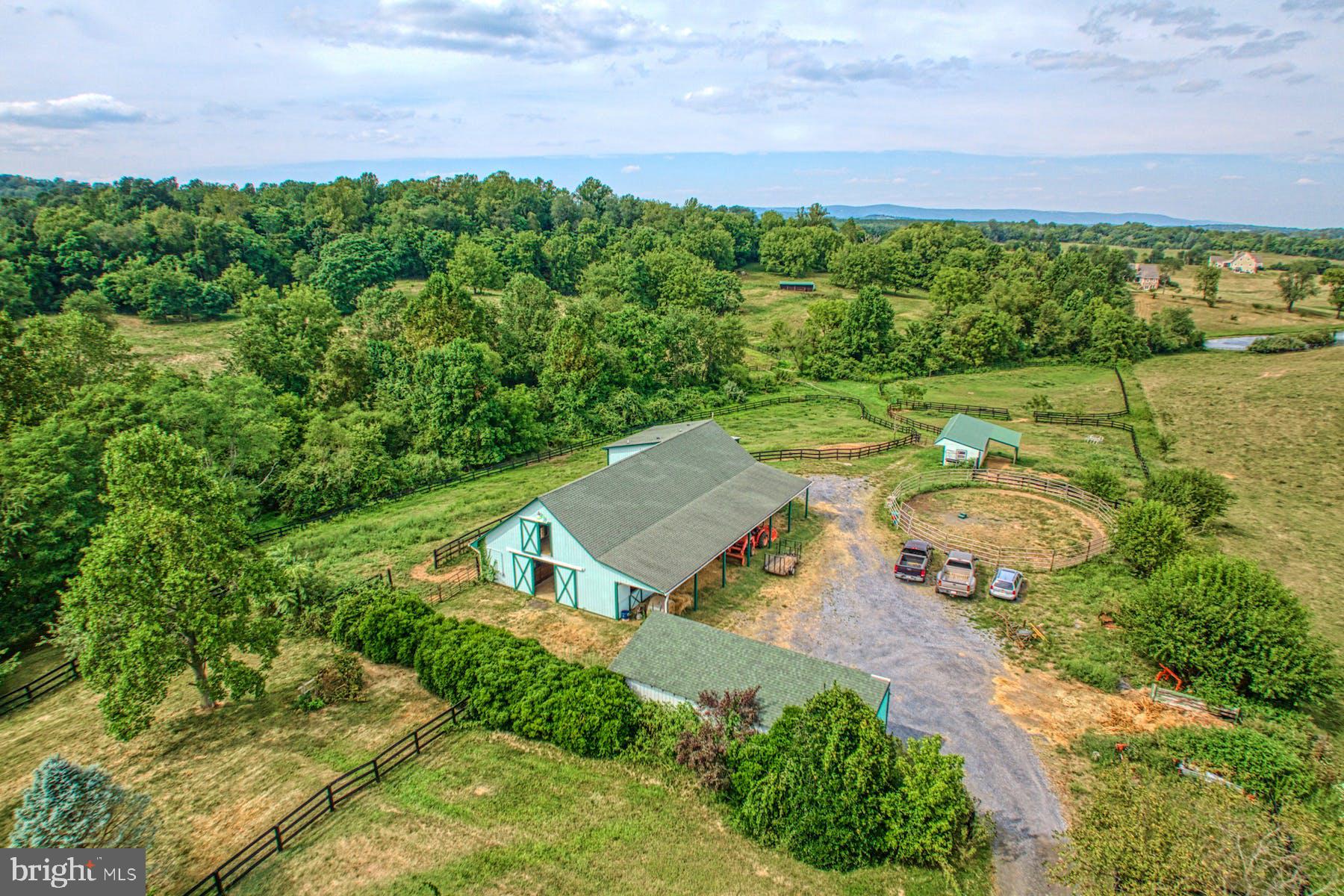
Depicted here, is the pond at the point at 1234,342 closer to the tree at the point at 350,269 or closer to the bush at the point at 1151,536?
the bush at the point at 1151,536

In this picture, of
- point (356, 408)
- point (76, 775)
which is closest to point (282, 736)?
point (76, 775)

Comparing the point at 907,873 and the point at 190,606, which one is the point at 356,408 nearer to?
the point at 190,606

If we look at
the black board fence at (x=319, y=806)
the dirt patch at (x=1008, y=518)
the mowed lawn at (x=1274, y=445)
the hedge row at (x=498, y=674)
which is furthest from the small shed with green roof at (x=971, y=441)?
the black board fence at (x=319, y=806)

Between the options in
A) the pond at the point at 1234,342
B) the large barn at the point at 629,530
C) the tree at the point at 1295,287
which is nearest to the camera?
the large barn at the point at 629,530

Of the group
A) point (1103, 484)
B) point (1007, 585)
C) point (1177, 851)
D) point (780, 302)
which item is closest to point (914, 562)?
point (1007, 585)

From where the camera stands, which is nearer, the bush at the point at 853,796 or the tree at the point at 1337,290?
the bush at the point at 853,796

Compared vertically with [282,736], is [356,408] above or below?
above
